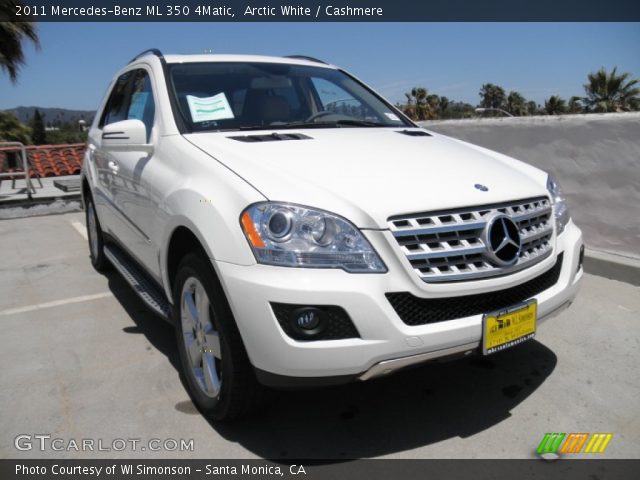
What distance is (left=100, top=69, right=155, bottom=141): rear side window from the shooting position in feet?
10.8

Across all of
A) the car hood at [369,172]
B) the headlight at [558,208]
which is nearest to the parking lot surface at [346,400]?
the car hood at [369,172]

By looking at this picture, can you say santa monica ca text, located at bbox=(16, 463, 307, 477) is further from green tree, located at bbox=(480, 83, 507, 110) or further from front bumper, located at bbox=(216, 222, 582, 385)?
green tree, located at bbox=(480, 83, 507, 110)

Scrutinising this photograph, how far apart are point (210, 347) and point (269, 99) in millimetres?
1640

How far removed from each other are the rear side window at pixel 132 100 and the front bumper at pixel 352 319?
1.53 meters

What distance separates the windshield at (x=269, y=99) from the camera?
3.00m

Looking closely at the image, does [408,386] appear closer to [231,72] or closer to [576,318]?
[576,318]

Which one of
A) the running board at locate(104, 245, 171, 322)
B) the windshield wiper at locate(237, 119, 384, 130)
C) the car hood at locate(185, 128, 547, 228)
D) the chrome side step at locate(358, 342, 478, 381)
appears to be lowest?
the running board at locate(104, 245, 171, 322)

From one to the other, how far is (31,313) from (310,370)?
122 inches

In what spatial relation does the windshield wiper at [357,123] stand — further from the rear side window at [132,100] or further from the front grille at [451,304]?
the front grille at [451,304]

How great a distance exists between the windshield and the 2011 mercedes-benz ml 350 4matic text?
0.02m

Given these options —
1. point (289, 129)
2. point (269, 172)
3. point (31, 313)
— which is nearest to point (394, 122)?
point (289, 129)

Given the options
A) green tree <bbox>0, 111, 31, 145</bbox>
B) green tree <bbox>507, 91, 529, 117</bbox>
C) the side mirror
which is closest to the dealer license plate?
the side mirror

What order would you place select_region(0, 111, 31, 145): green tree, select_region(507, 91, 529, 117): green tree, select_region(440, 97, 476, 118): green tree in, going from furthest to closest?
select_region(507, 91, 529, 117): green tree < select_region(0, 111, 31, 145): green tree < select_region(440, 97, 476, 118): green tree

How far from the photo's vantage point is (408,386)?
2.79 m
